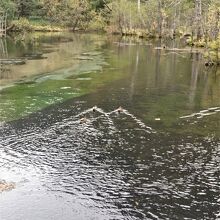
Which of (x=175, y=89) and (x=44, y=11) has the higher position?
(x=44, y=11)

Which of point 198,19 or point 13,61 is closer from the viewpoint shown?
point 13,61

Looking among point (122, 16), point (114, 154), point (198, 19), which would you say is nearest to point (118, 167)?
point (114, 154)

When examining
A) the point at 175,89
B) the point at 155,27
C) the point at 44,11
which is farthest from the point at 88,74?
the point at 44,11

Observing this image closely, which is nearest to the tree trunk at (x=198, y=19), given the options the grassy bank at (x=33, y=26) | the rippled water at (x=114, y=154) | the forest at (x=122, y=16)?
the forest at (x=122, y=16)

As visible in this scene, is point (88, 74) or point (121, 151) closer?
point (121, 151)

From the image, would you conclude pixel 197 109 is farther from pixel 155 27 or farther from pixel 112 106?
pixel 155 27

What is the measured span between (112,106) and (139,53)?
27.2 metres

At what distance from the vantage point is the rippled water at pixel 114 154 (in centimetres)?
1342

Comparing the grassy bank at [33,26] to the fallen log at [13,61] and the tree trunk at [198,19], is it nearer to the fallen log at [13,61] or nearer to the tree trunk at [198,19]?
the tree trunk at [198,19]

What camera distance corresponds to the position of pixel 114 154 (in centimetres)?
1762

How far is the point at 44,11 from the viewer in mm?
96500

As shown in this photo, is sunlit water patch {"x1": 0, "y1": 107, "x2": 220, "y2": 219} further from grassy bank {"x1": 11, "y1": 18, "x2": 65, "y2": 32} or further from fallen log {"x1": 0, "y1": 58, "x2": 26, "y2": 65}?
grassy bank {"x1": 11, "y1": 18, "x2": 65, "y2": 32}

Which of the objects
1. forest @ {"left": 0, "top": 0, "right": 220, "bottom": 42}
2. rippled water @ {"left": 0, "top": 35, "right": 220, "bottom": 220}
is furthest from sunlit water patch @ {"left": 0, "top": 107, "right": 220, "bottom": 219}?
forest @ {"left": 0, "top": 0, "right": 220, "bottom": 42}

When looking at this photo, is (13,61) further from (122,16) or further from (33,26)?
(33,26)
